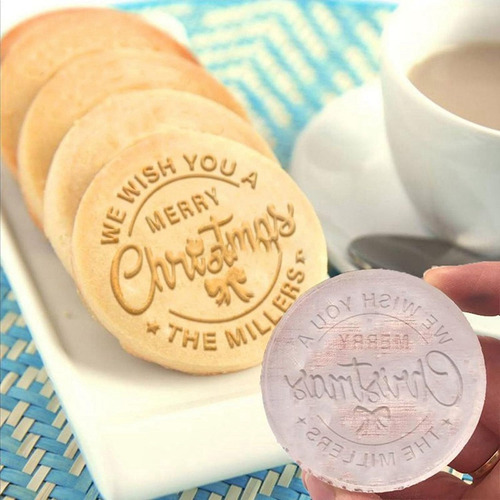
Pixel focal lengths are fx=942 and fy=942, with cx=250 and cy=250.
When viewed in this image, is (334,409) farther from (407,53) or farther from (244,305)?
(407,53)

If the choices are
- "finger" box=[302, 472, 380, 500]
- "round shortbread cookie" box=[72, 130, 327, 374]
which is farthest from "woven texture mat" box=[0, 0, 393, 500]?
"finger" box=[302, 472, 380, 500]

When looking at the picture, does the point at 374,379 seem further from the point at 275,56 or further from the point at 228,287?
the point at 275,56

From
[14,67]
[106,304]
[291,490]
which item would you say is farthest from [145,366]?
[14,67]

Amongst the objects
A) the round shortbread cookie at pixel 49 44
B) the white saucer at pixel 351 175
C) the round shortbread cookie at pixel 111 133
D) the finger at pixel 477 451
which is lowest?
the finger at pixel 477 451

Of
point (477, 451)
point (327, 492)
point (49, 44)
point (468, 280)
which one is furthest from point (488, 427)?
point (49, 44)

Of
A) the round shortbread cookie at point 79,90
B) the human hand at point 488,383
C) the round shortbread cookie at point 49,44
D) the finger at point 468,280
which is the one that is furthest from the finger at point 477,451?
the round shortbread cookie at point 49,44

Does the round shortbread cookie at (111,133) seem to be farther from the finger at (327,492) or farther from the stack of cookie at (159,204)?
the finger at (327,492)

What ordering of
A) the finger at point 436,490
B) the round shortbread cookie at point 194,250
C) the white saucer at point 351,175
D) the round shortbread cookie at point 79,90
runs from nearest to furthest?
1. the finger at point 436,490
2. the round shortbread cookie at point 194,250
3. the round shortbread cookie at point 79,90
4. the white saucer at point 351,175
